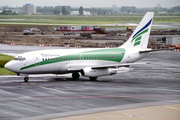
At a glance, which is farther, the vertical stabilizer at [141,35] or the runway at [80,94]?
the vertical stabilizer at [141,35]

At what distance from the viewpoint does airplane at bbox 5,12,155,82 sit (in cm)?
4772

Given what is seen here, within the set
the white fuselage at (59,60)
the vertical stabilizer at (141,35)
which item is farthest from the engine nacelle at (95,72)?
the vertical stabilizer at (141,35)

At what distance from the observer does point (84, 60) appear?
168 ft

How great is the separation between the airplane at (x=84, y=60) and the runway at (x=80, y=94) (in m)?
1.46

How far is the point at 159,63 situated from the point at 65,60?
27.0 m

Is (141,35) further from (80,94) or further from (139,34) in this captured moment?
(80,94)

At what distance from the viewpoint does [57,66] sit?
49375mm

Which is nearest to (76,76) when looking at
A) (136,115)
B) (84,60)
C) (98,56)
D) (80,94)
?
(84,60)

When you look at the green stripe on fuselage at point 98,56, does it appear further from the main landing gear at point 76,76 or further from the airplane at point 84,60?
the main landing gear at point 76,76

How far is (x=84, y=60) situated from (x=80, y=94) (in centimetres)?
1252

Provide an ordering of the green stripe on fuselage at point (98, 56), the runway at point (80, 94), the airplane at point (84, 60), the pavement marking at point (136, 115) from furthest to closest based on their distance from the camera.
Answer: the green stripe on fuselage at point (98, 56)
the airplane at point (84, 60)
the runway at point (80, 94)
the pavement marking at point (136, 115)

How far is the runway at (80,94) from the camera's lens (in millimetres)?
30878

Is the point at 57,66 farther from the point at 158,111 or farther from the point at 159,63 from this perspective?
the point at 159,63

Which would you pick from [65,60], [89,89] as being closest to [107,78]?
[65,60]
